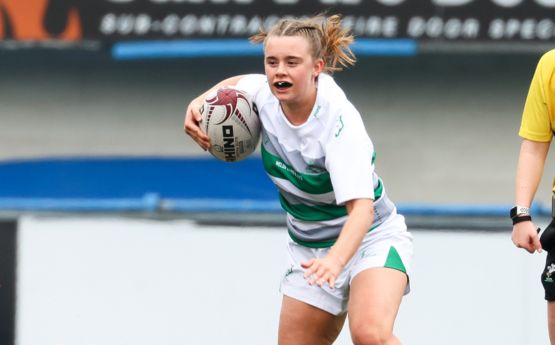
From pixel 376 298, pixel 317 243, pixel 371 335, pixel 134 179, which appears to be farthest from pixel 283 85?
pixel 134 179

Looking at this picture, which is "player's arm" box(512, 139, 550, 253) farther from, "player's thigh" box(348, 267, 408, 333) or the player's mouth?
the player's mouth

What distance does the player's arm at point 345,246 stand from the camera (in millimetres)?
4406

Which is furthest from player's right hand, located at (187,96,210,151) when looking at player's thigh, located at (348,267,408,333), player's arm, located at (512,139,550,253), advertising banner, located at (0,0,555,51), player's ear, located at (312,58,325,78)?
advertising banner, located at (0,0,555,51)

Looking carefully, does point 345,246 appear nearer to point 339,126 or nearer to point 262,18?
point 339,126

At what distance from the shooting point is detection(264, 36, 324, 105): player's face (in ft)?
15.6

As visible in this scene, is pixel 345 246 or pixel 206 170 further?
pixel 206 170

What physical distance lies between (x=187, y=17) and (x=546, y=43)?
2565 mm

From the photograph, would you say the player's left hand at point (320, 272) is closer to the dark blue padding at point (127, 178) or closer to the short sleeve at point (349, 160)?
the short sleeve at point (349, 160)

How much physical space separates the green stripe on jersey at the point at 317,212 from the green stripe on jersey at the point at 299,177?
0.36 ft

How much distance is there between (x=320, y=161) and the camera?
4941 mm

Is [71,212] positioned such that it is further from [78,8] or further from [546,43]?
[546,43]

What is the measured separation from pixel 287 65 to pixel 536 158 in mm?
1108

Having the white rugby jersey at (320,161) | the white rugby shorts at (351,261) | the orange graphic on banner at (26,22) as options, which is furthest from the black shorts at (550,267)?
the orange graphic on banner at (26,22)

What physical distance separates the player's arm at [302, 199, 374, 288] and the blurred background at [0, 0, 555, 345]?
1884 mm
